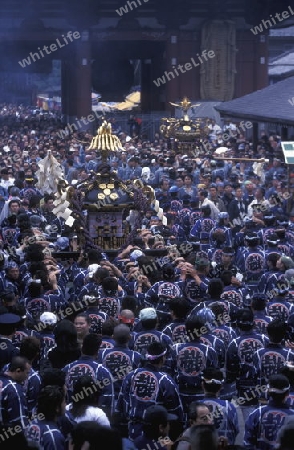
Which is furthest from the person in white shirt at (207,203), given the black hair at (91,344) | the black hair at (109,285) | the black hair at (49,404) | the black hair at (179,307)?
the black hair at (49,404)

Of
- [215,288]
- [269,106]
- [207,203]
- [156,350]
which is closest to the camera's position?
[156,350]

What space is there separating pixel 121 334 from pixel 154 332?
1.86 feet

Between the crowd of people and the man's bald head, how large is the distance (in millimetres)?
13

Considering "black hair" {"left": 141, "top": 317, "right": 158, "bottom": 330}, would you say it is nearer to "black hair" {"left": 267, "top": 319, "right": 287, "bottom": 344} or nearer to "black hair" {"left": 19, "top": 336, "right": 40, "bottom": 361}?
"black hair" {"left": 267, "top": 319, "right": 287, "bottom": 344}

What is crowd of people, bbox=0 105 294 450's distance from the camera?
733cm

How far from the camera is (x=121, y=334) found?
8.80 metres

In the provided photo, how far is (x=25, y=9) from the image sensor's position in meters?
38.2

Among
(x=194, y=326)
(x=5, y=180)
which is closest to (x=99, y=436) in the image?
(x=194, y=326)

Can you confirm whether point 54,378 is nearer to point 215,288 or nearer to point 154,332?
point 154,332

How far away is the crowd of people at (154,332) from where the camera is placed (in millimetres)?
7332

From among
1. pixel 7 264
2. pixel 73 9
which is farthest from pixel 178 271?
pixel 73 9

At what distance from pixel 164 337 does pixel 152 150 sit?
65.3 ft

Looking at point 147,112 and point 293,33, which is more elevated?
point 293,33

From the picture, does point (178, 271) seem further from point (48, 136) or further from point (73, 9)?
point (73, 9)
